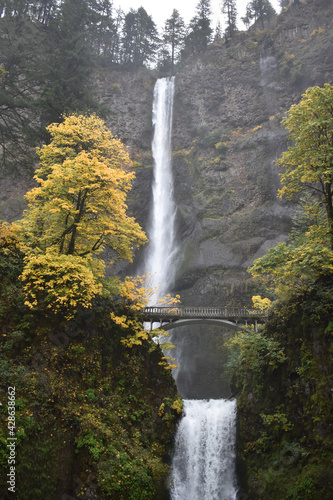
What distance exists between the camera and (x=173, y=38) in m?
57.2

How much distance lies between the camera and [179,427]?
15.7 meters

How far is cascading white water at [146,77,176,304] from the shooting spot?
3434 centimetres

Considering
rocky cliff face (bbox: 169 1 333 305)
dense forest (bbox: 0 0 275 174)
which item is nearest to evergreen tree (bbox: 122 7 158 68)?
dense forest (bbox: 0 0 275 174)

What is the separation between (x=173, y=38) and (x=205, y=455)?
2471 inches

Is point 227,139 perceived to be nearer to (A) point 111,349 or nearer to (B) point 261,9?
(B) point 261,9

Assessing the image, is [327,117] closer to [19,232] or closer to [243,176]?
[19,232]

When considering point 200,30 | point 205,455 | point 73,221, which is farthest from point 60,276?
point 200,30

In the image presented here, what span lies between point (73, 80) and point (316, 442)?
22.4 m

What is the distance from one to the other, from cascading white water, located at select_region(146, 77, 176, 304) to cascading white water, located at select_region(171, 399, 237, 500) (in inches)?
573

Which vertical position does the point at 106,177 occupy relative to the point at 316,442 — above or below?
above

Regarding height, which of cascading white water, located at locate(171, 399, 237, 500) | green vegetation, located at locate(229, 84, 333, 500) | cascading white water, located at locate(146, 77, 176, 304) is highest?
cascading white water, located at locate(146, 77, 176, 304)

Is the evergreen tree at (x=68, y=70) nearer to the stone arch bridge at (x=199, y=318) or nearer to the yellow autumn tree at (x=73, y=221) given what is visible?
the yellow autumn tree at (x=73, y=221)

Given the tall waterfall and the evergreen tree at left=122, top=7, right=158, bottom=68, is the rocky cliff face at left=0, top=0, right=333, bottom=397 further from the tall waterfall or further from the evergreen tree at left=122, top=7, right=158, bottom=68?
the tall waterfall

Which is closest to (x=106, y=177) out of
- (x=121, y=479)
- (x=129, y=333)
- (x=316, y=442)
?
(x=129, y=333)
